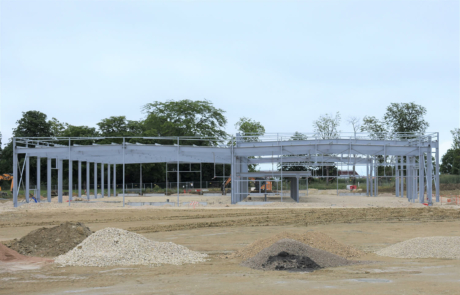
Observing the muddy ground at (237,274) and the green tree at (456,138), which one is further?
the green tree at (456,138)

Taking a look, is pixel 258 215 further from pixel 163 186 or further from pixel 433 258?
pixel 163 186

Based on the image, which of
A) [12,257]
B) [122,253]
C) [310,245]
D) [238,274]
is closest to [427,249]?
[310,245]

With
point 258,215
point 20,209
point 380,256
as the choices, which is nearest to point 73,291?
point 380,256

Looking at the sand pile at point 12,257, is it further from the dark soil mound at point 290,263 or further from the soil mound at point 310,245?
the dark soil mound at point 290,263

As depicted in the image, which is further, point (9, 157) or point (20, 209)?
point (9, 157)

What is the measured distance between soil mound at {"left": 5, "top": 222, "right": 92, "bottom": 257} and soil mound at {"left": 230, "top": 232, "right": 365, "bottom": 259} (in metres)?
5.24

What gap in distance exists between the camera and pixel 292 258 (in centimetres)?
1178

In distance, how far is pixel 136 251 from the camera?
12883 millimetres

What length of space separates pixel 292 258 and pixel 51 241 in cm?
784

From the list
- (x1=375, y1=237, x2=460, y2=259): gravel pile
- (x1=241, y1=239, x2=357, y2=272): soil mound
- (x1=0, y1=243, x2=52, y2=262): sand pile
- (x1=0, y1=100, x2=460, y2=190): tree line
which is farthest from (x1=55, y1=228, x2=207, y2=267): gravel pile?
(x1=0, y1=100, x2=460, y2=190): tree line

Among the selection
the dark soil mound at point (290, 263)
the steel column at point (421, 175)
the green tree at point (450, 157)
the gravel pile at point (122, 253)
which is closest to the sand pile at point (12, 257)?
the gravel pile at point (122, 253)

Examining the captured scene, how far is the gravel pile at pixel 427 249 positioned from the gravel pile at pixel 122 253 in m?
5.44

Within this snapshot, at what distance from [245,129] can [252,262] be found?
6922 cm

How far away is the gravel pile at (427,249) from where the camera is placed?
12836 millimetres
